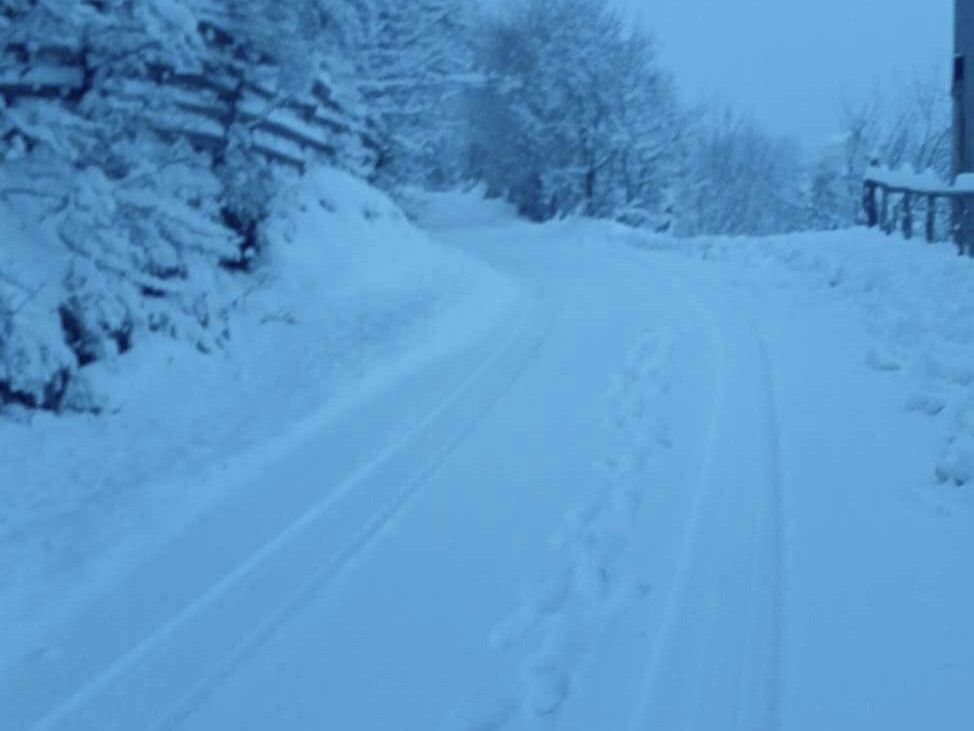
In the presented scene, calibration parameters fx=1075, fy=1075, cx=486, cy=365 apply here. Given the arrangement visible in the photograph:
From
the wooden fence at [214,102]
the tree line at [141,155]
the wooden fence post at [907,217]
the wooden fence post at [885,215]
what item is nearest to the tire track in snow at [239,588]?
the tree line at [141,155]

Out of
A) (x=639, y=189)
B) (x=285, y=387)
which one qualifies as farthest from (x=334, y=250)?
(x=639, y=189)

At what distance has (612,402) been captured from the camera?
8.75m

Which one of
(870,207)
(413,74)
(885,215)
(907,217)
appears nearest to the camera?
(907,217)

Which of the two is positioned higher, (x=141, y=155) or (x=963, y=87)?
(x=963, y=87)

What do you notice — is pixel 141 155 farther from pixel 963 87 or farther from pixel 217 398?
pixel 963 87

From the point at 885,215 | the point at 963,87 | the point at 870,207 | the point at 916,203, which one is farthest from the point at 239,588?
the point at 916,203

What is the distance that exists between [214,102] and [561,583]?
797 centimetres

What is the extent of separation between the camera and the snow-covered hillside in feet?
19.4

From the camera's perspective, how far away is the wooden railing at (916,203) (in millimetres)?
13609

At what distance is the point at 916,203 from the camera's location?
21.2 metres

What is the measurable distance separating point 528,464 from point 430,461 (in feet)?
2.22

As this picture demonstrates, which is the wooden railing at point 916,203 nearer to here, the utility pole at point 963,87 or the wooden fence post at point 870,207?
the wooden fence post at point 870,207

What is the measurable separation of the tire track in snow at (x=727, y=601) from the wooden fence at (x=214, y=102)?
5.85m

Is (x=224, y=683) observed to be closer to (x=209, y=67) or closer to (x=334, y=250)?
(x=209, y=67)
